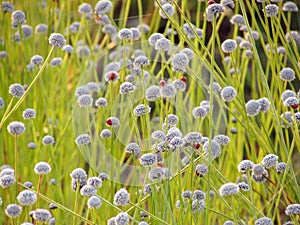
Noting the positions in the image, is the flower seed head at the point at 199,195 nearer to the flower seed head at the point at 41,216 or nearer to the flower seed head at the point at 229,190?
the flower seed head at the point at 229,190

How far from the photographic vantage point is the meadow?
40.2 inches

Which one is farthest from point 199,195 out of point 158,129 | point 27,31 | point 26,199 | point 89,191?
point 27,31

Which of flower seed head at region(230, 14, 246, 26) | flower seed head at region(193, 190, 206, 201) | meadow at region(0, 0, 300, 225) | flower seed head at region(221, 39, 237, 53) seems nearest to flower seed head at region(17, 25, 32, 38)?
meadow at region(0, 0, 300, 225)

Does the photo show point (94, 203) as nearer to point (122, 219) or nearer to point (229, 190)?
point (122, 219)

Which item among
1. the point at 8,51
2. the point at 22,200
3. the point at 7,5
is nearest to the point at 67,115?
the point at 8,51

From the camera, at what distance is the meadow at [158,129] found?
102 cm

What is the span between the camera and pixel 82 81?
5.27 feet

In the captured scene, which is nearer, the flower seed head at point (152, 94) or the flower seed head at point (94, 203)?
the flower seed head at point (94, 203)

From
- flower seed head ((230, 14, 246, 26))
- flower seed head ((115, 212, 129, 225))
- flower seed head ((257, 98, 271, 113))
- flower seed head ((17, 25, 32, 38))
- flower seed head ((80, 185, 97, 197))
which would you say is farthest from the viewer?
flower seed head ((17, 25, 32, 38))

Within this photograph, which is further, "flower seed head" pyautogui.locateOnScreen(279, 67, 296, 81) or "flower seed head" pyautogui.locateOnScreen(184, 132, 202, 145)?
"flower seed head" pyautogui.locateOnScreen(279, 67, 296, 81)

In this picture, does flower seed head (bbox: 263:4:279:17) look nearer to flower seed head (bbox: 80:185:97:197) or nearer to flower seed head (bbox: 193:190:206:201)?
flower seed head (bbox: 193:190:206:201)

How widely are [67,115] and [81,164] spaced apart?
152 mm

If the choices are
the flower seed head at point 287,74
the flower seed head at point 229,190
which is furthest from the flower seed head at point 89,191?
the flower seed head at point 287,74

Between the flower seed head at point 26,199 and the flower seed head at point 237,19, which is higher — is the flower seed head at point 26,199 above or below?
below
